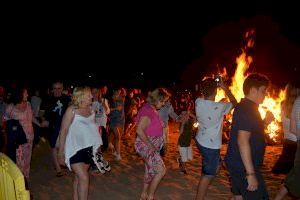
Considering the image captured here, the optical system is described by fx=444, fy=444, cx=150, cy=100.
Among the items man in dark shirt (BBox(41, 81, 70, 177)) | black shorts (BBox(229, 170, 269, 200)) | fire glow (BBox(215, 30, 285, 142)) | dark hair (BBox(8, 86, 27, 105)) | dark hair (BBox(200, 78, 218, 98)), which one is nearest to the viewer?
black shorts (BBox(229, 170, 269, 200))

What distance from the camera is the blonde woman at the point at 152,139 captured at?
6.60 meters

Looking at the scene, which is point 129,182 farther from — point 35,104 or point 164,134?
point 35,104

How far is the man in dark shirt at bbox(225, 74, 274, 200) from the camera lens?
4.39 metres

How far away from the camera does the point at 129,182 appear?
852 cm

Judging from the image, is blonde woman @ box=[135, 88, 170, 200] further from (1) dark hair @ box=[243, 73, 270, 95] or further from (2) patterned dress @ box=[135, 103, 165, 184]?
(1) dark hair @ box=[243, 73, 270, 95]

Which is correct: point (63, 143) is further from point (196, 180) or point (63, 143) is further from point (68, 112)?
point (196, 180)

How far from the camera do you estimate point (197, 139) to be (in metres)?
6.52

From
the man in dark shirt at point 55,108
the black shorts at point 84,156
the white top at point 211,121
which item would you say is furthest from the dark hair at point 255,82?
the man in dark shirt at point 55,108

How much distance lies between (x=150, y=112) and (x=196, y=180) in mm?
2674

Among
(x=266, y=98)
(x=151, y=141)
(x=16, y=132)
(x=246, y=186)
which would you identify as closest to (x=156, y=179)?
(x=151, y=141)

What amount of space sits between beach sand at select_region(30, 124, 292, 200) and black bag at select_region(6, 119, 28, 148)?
91cm

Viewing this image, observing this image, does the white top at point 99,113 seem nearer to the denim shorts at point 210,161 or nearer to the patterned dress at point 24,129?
the patterned dress at point 24,129

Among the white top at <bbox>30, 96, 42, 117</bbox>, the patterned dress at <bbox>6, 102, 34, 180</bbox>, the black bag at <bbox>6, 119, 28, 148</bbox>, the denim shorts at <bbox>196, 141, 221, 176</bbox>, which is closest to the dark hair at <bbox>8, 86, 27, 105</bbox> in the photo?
the patterned dress at <bbox>6, 102, 34, 180</bbox>

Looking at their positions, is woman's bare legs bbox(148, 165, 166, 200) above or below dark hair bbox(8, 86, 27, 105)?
below
